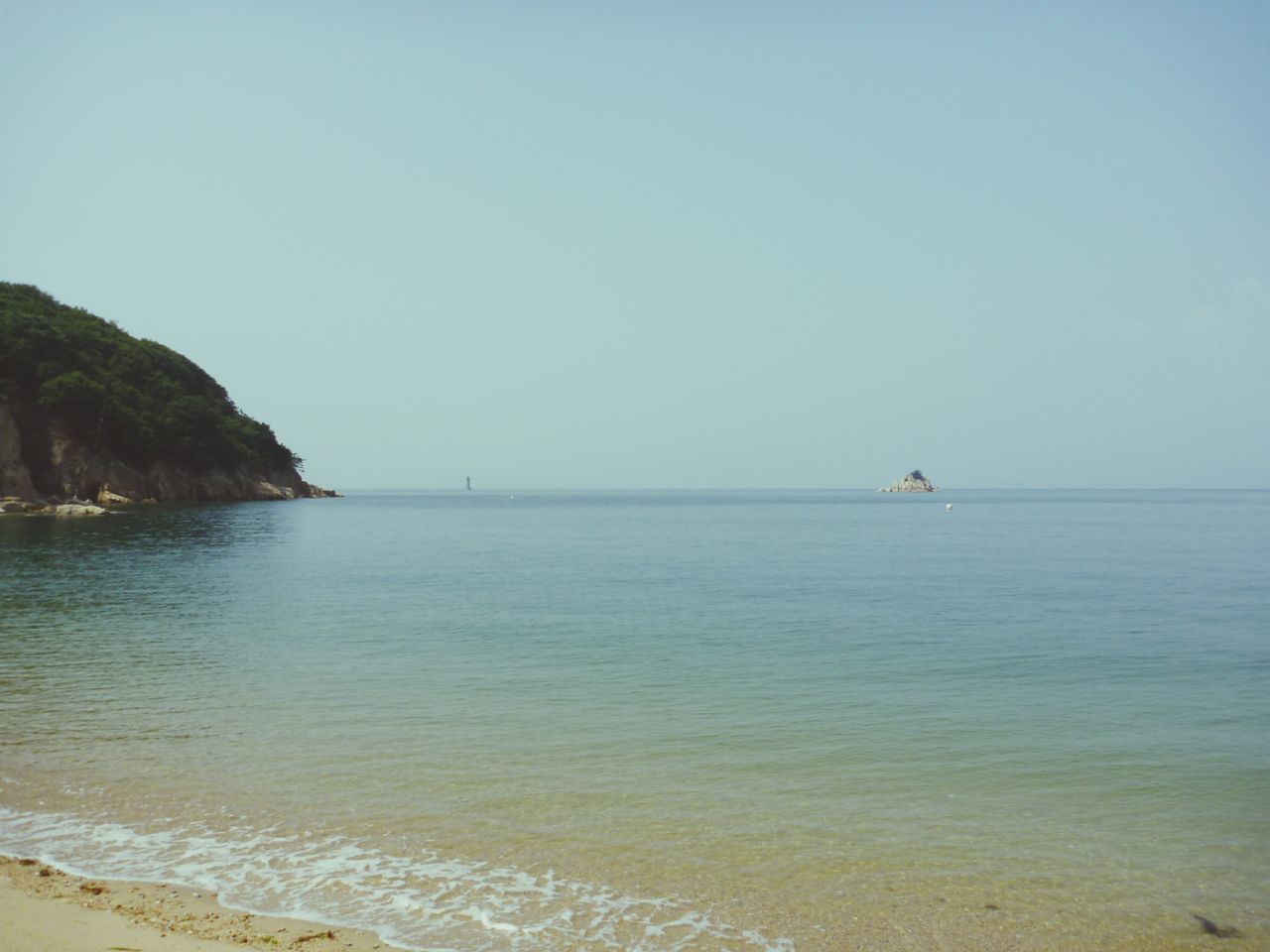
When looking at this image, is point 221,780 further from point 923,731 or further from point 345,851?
point 923,731

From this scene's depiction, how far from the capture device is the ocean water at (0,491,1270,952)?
27.1ft

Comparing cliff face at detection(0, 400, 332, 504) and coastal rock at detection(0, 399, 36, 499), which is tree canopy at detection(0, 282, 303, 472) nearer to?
cliff face at detection(0, 400, 332, 504)

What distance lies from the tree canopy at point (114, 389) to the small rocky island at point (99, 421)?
0.47ft

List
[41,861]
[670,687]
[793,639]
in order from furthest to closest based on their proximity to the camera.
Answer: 1. [793,639]
2. [670,687]
3. [41,861]

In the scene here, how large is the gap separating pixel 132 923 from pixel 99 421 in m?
114

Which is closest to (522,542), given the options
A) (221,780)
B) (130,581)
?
(130,581)

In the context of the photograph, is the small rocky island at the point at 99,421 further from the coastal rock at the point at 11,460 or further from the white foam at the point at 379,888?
the white foam at the point at 379,888

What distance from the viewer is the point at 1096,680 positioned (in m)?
18.8

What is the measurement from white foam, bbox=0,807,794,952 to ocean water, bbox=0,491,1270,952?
0.04m

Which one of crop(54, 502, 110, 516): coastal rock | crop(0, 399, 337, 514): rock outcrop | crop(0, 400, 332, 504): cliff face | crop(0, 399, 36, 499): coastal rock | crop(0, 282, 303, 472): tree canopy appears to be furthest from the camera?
crop(0, 282, 303, 472): tree canopy

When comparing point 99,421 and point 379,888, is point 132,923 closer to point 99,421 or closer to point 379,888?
point 379,888

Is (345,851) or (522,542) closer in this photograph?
(345,851)

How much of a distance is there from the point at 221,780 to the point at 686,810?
233 inches

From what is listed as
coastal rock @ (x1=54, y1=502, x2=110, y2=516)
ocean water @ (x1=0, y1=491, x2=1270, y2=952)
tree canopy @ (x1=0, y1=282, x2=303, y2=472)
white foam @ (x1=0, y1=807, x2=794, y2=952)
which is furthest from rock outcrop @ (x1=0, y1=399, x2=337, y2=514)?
white foam @ (x1=0, y1=807, x2=794, y2=952)
